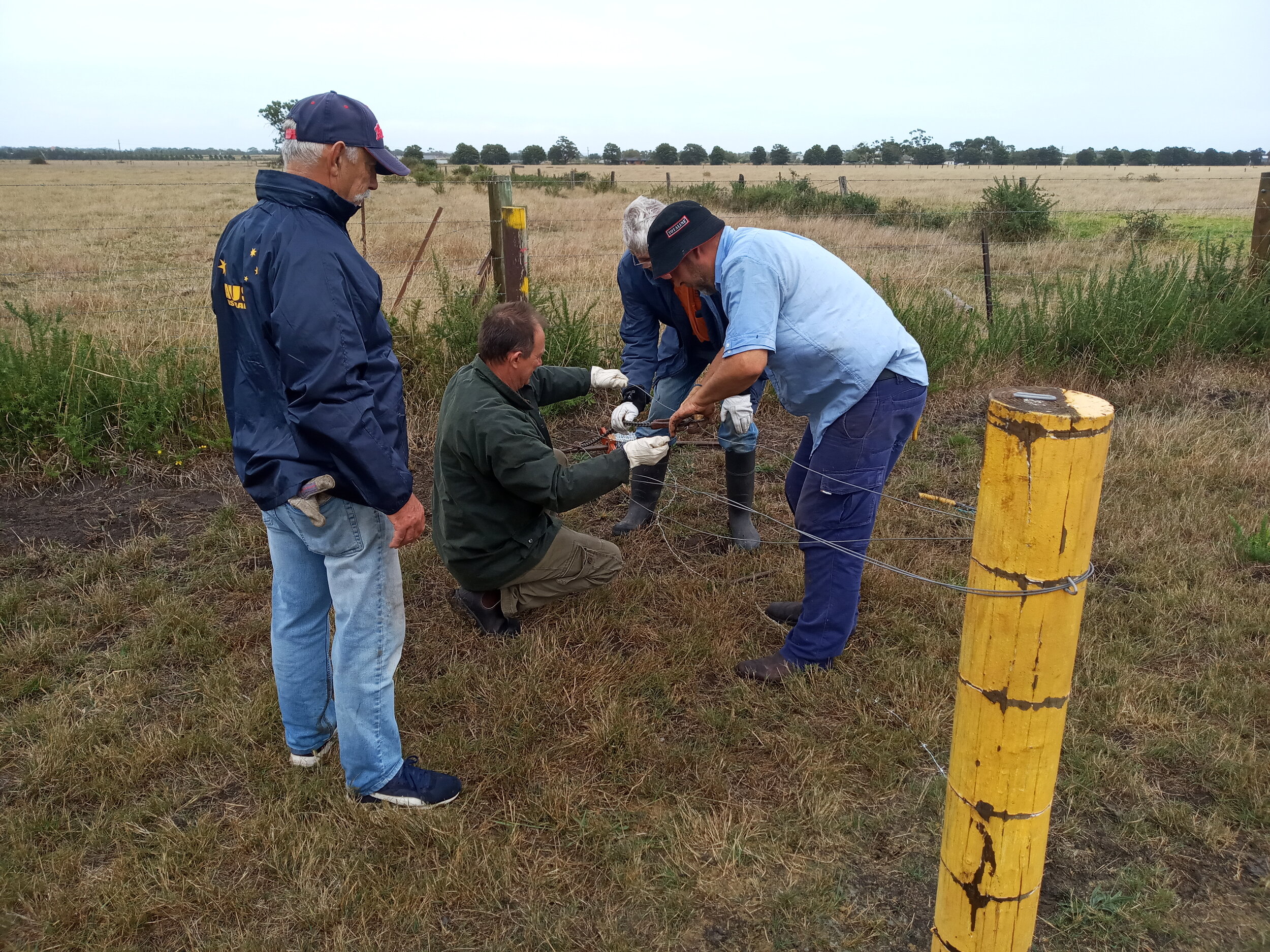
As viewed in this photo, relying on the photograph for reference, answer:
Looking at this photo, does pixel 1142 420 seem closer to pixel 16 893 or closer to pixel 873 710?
pixel 873 710

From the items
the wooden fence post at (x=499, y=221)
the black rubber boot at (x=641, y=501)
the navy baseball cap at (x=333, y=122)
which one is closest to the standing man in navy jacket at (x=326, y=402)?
the navy baseball cap at (x=333, y=122)

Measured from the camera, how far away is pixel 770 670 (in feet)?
12.0

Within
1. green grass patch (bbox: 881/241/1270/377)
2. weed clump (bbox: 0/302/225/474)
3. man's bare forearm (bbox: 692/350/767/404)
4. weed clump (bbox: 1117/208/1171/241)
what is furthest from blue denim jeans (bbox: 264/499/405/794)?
weed clump (bbox: 1117/208/1171/241)

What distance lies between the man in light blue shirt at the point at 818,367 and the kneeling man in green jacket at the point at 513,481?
0.50 m

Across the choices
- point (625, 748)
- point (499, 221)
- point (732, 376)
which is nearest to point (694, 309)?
point (732, 376)

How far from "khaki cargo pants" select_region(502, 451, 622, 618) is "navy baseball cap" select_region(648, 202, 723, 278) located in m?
1.07

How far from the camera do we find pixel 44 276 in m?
13.2

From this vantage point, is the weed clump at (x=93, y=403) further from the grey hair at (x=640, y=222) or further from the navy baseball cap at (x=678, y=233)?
the navy baseball cap at (x=678, y=233)

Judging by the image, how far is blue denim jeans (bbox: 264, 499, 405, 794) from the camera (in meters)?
2.60

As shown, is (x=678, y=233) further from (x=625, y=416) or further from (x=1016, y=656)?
(x=1016, y=656)

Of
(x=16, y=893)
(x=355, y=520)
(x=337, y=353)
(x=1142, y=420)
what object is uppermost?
(x=337, y=353)

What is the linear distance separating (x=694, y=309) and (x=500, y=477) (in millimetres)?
1404

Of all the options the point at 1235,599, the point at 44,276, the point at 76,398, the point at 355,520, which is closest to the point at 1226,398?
the point at 1235,599

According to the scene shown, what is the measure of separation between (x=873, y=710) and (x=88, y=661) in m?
3.27
